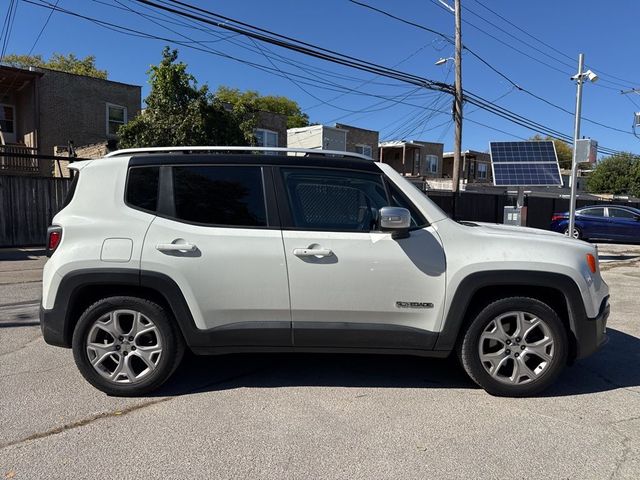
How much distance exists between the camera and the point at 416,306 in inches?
143

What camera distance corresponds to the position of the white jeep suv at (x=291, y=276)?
360cm

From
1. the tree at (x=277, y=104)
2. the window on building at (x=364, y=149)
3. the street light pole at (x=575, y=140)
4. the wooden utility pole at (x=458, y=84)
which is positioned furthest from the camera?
the tree at (x=277, y=104)

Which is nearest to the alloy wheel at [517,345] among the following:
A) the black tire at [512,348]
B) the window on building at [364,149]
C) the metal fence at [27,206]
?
the black tire at [512,348]

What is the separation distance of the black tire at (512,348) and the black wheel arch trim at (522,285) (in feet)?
0.34

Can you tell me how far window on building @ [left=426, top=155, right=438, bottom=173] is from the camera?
3947 cm

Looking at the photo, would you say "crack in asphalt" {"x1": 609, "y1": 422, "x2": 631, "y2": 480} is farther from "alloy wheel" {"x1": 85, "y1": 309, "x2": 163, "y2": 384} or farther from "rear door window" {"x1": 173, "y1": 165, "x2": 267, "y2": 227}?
"alloy wheel" {"x1": 85, "y1": 309, "x2": 163, "y2": 384}

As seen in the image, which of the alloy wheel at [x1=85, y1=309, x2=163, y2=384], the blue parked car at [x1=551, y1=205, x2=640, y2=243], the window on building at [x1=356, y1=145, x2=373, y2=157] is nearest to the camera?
the alloy wheel at [x1=85, y1=309, x2=163, y2=384]

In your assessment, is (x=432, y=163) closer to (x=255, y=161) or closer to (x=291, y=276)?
(x=255, y=161)

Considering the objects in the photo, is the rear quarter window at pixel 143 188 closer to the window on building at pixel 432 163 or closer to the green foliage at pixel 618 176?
the window on building at pixel 432 163

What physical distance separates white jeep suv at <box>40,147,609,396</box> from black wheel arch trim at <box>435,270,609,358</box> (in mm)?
10

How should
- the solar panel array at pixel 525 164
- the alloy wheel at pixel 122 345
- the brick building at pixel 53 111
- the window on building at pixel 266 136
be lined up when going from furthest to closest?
the window on building at pixel 266 136
the brick building at pixel 53 111
the solar panel array at pixel 525 164
the alloy wheel at pixel 122 345

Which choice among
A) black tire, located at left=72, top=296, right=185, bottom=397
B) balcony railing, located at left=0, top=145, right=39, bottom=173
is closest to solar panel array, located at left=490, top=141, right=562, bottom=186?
black tire, located at left=72, top=296, right=185, bottom=397

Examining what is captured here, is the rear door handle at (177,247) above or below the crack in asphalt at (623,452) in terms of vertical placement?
above

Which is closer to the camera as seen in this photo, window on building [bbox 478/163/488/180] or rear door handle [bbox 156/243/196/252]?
rear door handle [bbox 156/243/196/252]
